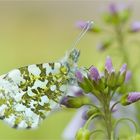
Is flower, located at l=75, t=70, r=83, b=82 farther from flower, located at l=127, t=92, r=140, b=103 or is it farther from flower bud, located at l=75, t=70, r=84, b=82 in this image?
flower, located at l=127, t=92, r=140, b=103

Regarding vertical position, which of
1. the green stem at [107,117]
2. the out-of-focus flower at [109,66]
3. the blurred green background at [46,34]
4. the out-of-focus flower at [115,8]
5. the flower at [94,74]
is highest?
the blurred green background at [46,34]

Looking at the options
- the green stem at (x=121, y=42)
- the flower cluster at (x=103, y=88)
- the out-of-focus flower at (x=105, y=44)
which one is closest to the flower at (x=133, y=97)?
the flower cluster at (x=103, y=88)

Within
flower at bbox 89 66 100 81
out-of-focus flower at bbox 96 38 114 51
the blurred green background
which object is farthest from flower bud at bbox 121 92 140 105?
the blurred green background

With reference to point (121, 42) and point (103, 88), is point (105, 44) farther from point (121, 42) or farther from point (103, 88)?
point (103, 88)

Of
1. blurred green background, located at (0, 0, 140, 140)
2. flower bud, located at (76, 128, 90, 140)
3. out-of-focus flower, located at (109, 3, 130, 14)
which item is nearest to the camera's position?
flower bud, located at (76, 128, 90, 140)

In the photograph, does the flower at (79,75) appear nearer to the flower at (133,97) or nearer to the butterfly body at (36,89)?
the butterfly body at (36,89)

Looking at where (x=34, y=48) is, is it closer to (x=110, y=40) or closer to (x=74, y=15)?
(x=74, y=15)
